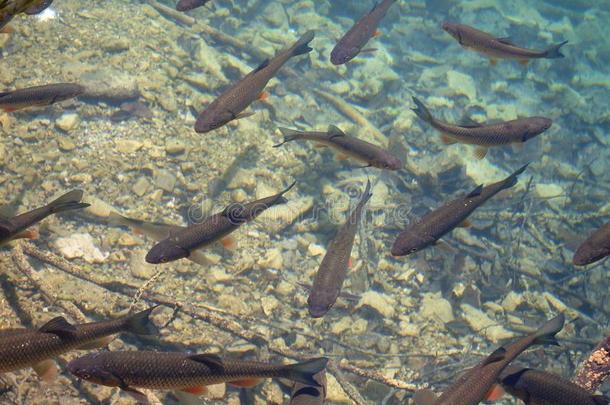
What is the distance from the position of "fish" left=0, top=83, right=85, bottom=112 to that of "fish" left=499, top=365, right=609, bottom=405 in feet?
18.2

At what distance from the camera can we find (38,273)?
14.9ft

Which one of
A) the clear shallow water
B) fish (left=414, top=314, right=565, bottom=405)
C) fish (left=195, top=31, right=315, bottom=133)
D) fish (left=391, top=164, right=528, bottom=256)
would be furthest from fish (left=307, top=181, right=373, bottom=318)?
fish (left=195, top=31, right=315, bottom=133)

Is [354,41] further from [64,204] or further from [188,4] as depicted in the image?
[64,204]

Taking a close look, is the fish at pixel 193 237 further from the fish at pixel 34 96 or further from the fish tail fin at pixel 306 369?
the fish at pixel 34 96

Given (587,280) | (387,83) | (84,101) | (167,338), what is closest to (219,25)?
(387,83)

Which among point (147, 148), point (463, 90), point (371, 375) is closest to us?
point (371, 375)

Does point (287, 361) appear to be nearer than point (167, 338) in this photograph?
No

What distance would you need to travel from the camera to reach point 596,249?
14.6ft

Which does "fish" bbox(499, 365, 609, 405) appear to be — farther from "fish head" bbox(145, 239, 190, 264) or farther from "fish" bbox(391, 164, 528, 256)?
"fish head" bbox(145, 239, 190, 264)

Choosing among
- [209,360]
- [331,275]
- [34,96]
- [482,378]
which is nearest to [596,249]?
[482,378]

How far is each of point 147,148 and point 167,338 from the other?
3.43 m

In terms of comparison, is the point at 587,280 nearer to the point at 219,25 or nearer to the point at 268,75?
the point at 268,75

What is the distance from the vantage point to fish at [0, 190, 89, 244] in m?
3.56

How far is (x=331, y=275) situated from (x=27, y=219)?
2934 millimetres
